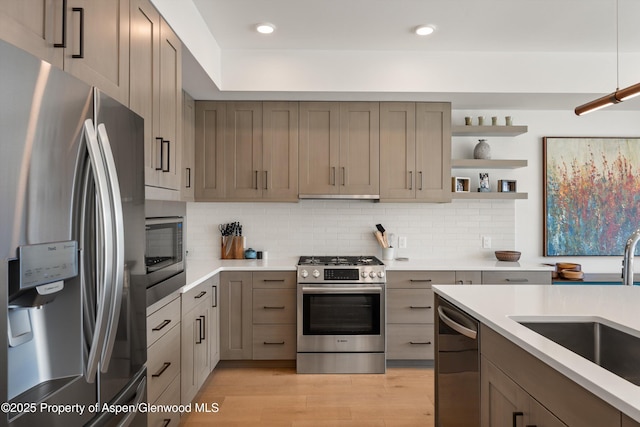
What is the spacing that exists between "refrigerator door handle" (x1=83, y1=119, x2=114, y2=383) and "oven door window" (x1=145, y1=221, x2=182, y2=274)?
75 centimetres

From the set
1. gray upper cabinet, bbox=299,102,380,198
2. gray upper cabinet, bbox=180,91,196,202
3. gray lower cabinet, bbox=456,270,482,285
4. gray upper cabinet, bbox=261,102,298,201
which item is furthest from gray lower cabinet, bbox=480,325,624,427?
gray upper cabinet, bbox=180,91,196,202

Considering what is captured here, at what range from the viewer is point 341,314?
3.40 meters

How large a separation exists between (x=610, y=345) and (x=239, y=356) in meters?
2.70

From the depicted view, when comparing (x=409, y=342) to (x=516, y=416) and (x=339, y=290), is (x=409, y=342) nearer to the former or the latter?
(x=339, y=290)

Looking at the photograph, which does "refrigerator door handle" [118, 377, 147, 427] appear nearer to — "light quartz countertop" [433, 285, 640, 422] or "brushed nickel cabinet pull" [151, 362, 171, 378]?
"brushed nickel cabinet pull" [151, 362, 171, 378]

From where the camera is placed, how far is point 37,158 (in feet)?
3.13

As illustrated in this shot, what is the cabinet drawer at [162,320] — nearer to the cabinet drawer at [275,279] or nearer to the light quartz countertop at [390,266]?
the light quartz countertop at [390,266]

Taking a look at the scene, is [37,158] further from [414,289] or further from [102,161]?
[414,289]

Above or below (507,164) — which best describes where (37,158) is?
below

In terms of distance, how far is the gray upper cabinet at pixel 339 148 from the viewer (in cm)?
371

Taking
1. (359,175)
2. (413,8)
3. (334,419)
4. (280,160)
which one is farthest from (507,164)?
(334,419)

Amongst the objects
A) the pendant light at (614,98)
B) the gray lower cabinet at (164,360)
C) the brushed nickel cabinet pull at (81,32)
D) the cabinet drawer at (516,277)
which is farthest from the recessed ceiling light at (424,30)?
the gray lower cabinet at (164,360)

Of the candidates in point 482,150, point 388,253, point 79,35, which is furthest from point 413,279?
point 79,35

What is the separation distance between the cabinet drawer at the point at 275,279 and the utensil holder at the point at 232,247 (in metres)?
0.54
